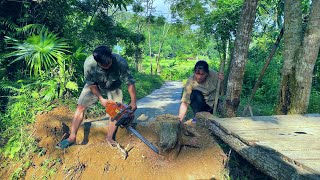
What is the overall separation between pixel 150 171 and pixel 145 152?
402 millimetres

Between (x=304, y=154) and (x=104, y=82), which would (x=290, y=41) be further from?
(x=104, y=82)

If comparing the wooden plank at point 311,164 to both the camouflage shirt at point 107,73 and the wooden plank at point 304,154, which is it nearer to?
the wooden plank at point 304,154

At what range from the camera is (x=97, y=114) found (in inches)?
243

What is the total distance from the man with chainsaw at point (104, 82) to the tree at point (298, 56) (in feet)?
8.48

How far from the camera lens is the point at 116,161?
4.13 m

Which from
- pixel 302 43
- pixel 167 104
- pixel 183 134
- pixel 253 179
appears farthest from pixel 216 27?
pixel 253 179

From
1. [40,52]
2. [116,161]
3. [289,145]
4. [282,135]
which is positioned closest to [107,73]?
[116,161]

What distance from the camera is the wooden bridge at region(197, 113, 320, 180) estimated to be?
2.29 m

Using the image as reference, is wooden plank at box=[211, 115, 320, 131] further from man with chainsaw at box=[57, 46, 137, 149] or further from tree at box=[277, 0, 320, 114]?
man with chainsaw at box=[57, 46, 137, 149]

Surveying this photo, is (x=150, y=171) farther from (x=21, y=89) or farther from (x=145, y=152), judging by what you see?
(x=21, y=89)

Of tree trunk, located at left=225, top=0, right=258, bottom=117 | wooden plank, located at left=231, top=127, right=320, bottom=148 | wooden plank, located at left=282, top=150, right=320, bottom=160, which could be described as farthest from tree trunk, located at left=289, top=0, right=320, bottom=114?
wooden plank, located at left=282, top=150, right=320, bottom=160

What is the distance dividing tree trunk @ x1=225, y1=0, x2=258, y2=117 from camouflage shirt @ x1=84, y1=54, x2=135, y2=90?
165 cm

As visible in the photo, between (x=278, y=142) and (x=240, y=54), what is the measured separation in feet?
6.36

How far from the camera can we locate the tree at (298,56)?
168 inches
